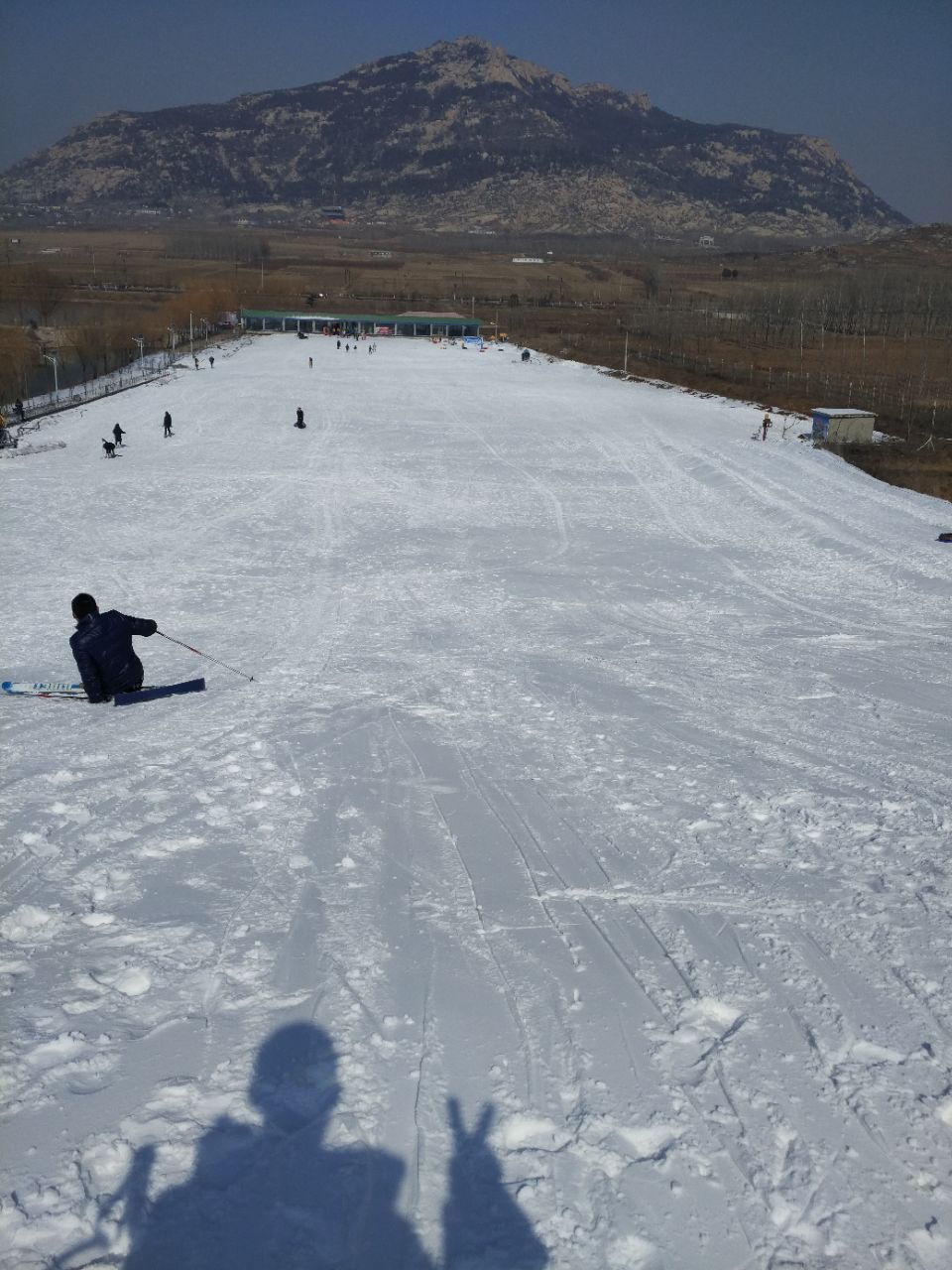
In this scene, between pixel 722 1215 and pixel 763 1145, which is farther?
pixel 763 1145

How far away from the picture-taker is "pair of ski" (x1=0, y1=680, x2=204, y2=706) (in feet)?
25.4

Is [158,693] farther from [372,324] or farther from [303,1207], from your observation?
[372,324]

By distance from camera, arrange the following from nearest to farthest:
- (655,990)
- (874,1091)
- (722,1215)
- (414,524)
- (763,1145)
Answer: (722,1215), (763,1145), (874,1091), (655,990), (414,524)

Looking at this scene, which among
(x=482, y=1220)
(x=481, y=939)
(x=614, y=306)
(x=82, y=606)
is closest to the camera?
(x=482, y=1220)

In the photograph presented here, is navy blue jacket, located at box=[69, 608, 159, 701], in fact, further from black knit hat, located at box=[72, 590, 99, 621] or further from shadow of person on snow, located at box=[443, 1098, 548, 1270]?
shadow of person on snow, located at box=[443, 1098, 548, 1270]

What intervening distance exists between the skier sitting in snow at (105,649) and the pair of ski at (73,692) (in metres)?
0.12

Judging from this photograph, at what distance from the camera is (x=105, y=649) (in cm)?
759

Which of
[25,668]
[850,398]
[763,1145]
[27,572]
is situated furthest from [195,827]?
[850,398]

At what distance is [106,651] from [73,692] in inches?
22.1

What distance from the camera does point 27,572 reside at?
12656 mm

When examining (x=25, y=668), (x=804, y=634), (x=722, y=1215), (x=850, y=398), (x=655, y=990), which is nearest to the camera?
(x=722, y=1215)

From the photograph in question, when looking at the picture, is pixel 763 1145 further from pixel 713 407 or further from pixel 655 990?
pixel 713 407

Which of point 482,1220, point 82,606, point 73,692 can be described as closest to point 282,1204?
point 482,1220

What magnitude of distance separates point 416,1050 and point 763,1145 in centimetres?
140
